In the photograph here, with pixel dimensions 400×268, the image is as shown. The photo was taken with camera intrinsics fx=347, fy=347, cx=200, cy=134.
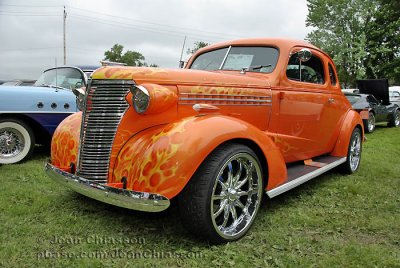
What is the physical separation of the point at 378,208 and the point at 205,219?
211cm

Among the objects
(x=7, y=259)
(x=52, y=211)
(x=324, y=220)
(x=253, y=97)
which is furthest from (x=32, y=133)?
(x=324, y=220)

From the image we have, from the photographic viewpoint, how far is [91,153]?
2.81 meters

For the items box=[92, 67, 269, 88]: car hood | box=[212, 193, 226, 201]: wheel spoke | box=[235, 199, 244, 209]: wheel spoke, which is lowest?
box=[235, 199, 244, 209]: wheel spoke

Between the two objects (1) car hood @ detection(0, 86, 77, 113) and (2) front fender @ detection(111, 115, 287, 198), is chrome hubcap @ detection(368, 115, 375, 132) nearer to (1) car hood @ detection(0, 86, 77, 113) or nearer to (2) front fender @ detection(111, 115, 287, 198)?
(1) car hood @ detection(0, 86, 77, 113)

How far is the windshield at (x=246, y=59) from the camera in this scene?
3828mm

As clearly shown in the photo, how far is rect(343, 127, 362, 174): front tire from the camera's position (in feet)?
16.4

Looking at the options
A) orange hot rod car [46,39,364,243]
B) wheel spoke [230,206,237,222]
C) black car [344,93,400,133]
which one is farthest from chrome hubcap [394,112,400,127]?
wheel spoke [230,206,237,222]

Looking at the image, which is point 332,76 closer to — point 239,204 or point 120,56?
point 239,204

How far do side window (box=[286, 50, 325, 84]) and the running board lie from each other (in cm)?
103

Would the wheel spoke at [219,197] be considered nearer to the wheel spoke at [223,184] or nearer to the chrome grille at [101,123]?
the wheel spoke at [223,184]

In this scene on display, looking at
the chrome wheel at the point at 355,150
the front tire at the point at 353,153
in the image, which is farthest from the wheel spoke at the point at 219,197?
the chrome wheel at the point at 355,150

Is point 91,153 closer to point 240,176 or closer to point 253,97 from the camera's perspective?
point 240,176

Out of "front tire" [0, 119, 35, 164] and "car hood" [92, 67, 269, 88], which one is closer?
"car hood" [92, 67, 269, 88]

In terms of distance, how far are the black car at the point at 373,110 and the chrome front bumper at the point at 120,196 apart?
28.3ft
